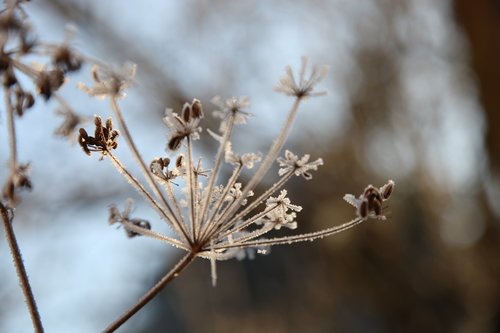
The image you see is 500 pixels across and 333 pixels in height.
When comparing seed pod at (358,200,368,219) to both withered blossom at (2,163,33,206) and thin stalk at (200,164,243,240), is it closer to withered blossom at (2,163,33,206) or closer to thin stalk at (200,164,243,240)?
thin stalk at (200,164,243,240)

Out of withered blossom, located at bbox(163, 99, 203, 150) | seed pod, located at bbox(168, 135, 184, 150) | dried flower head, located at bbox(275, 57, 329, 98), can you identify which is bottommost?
seed pod, located at bbox(168, 135, 184, 150)

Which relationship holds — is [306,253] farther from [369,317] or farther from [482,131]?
[482,131]

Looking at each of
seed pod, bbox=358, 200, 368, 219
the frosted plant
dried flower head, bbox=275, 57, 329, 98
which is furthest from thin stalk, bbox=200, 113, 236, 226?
seed pod, bbox=358, 200, 368, 219

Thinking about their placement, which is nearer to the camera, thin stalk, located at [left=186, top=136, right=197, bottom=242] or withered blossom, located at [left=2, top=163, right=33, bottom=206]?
withered blossom, located at [left=2, top=163, right=33, bottom=206]

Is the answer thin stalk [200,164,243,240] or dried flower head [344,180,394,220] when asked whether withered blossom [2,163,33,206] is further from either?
dried flower head [344,180,394,220]

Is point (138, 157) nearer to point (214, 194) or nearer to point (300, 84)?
point (214, 194)

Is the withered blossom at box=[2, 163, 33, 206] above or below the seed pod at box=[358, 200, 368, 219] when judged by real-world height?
above

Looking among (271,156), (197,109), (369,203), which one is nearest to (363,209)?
(369,203)

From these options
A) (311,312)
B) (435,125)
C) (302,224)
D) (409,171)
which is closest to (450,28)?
(435,125)
